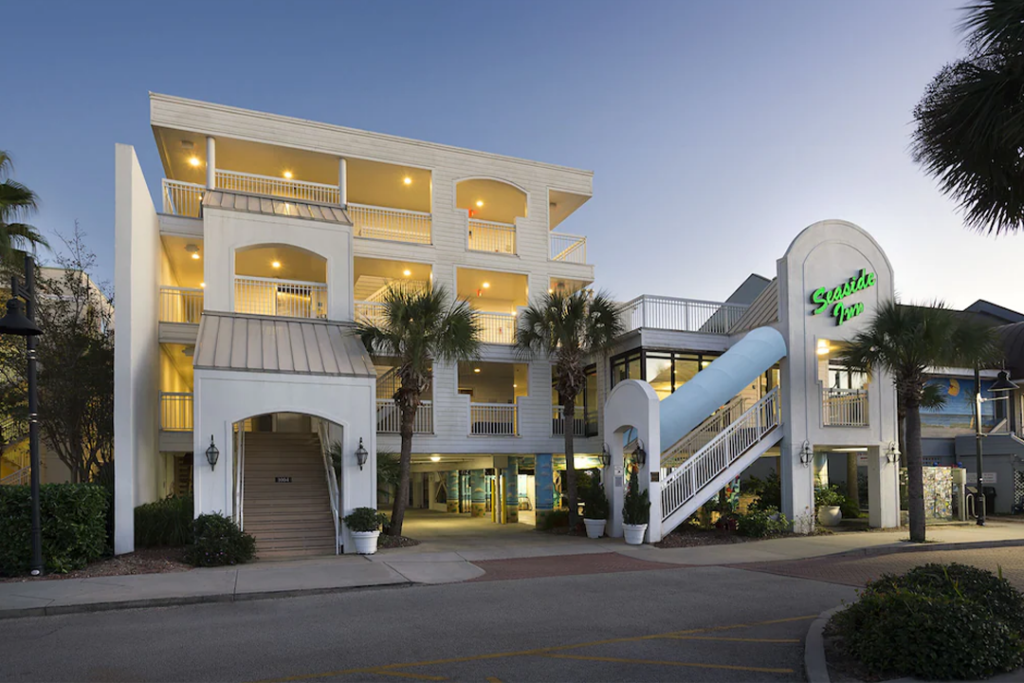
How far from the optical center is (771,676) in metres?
7.17

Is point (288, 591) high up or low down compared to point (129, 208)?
down

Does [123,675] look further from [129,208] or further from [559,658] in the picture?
[129,208]

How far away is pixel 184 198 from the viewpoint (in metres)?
21.7

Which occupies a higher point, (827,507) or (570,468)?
(570,468)

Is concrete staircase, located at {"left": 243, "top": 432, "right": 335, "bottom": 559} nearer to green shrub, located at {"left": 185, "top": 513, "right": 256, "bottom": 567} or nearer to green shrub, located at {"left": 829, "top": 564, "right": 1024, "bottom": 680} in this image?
green shrub, located at {"left": 185, "top": 513, "right": 256, "bottom": 567}

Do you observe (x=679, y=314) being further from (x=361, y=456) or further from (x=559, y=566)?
(x=361, y=456)

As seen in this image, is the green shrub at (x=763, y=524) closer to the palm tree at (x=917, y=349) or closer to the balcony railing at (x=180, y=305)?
the palm tree at (x=917, y=349)

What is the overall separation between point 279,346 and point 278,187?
25.4ft


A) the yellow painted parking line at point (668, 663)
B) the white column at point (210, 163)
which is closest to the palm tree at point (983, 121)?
the yellow painted parking line at point (668, 663)

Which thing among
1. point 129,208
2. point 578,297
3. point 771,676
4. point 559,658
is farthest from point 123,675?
point 578,297

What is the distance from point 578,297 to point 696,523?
24.2ft

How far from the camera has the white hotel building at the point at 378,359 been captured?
17156 millimetres

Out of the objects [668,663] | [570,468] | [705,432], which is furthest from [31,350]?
[705,432]

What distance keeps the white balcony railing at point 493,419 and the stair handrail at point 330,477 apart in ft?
16.1
